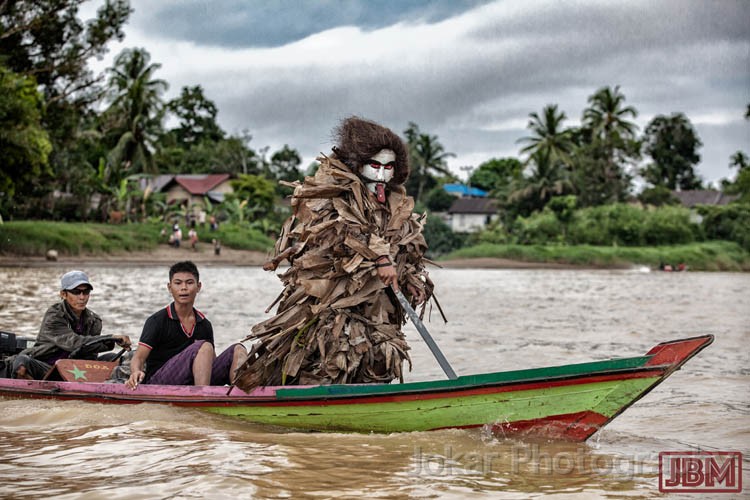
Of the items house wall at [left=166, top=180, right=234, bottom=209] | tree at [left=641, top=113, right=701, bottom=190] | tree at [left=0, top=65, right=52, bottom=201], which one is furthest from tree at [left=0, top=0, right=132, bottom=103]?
tree at [left=641, top=113, right=701, bottom=190]

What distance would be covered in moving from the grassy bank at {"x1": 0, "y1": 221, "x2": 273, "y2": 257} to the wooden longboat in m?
25.3

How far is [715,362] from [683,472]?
536 centimetres

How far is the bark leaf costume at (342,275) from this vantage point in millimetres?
5062

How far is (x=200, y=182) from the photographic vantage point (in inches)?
1978

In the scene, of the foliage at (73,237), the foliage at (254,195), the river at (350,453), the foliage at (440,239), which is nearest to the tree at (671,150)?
the foliage at (440,239)

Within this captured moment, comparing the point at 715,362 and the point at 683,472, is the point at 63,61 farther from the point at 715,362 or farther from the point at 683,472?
the point at 683,472

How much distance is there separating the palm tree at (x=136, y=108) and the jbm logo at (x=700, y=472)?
37.9 meters

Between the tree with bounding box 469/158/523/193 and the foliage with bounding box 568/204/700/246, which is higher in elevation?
the tree with bounding box 469/158/523/193

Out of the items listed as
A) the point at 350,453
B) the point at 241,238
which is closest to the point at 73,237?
the point at 241,238

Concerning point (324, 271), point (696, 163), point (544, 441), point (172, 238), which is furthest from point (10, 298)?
point (696, 163)

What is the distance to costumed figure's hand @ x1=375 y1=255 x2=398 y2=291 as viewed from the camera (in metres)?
4.93

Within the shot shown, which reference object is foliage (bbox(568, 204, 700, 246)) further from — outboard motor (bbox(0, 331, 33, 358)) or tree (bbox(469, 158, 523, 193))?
outboard motor (bbox(0, 331, 33, 358))

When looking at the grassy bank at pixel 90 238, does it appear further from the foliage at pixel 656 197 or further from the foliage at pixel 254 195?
the foliage at pixel 656 197

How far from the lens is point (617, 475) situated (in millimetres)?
4492
